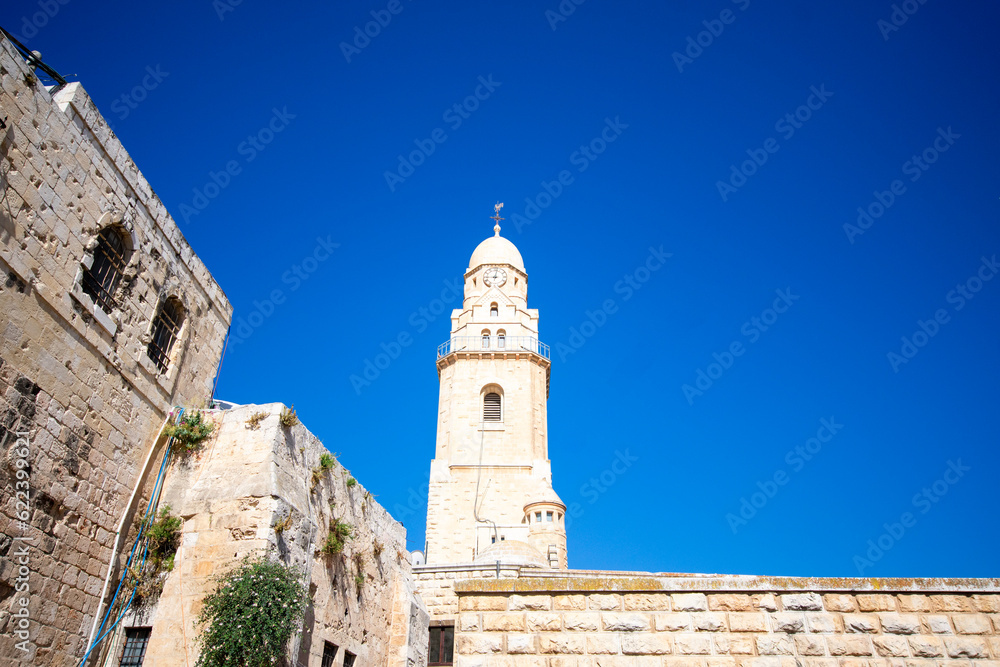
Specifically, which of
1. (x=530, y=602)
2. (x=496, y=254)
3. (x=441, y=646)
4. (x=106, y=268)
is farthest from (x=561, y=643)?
(x=496, y=254)

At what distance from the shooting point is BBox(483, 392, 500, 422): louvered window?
31.6 metres

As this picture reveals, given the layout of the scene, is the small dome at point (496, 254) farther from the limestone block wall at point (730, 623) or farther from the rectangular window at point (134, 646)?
the limestone block wall at point (730, 623)

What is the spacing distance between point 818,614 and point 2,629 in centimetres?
896

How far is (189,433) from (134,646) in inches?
123

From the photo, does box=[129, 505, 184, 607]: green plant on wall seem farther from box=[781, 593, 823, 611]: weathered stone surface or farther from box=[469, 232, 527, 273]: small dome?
box=[469, 232, 527, 273]: small dome

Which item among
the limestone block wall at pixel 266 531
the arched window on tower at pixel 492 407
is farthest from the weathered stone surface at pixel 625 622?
the arched window on tower at pixel 492 407

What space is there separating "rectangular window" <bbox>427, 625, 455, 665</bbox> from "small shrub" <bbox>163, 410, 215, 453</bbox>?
30.2 ft

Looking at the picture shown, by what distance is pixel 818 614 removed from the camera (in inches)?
277

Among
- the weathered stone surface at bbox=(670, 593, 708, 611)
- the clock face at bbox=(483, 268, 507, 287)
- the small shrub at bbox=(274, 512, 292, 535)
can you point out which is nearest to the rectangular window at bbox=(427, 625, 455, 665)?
the small shrub at bbox=(274, 512, 292, 535)

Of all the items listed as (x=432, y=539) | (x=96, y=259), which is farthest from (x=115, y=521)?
(x=432, y=539)

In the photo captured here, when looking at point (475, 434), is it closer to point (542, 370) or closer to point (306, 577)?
point (542, 370)

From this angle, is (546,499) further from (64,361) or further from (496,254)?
(64,361)

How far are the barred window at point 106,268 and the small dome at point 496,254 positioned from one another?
27.4 m

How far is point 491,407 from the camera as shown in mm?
32031
